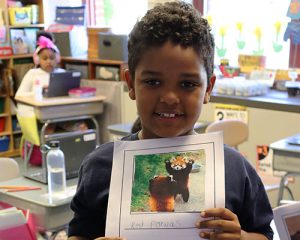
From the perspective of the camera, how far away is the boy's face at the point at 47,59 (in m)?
4.93

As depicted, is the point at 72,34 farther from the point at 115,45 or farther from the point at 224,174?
the point at 224,174

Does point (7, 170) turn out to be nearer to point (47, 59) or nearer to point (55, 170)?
point (55, 170)

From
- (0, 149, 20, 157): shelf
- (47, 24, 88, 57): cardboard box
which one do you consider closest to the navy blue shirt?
(47, 24, 88, 57): cardboard box

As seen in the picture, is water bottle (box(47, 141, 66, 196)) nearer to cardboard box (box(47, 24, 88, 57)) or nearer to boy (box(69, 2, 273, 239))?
boy (box(69, 2, 273, 239))

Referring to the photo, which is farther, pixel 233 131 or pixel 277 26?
pixel 277 26

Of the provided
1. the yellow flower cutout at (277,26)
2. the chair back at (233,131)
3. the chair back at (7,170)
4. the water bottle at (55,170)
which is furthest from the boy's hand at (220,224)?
the yellow flower cutout at (277,26)

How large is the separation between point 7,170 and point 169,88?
195 centimetres

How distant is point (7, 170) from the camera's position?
272 centimetres

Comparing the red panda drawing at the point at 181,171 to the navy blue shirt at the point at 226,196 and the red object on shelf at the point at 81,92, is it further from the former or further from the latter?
the red object on shelf at the point at 81,92

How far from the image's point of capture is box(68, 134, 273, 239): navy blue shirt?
104 centimetres

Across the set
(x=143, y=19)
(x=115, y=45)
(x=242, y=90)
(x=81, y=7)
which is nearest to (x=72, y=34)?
(x=81, y=7)

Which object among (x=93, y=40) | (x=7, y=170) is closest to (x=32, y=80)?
(x=93, y=40)

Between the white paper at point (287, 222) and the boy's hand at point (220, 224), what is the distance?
27cm

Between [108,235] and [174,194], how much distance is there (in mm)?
149
